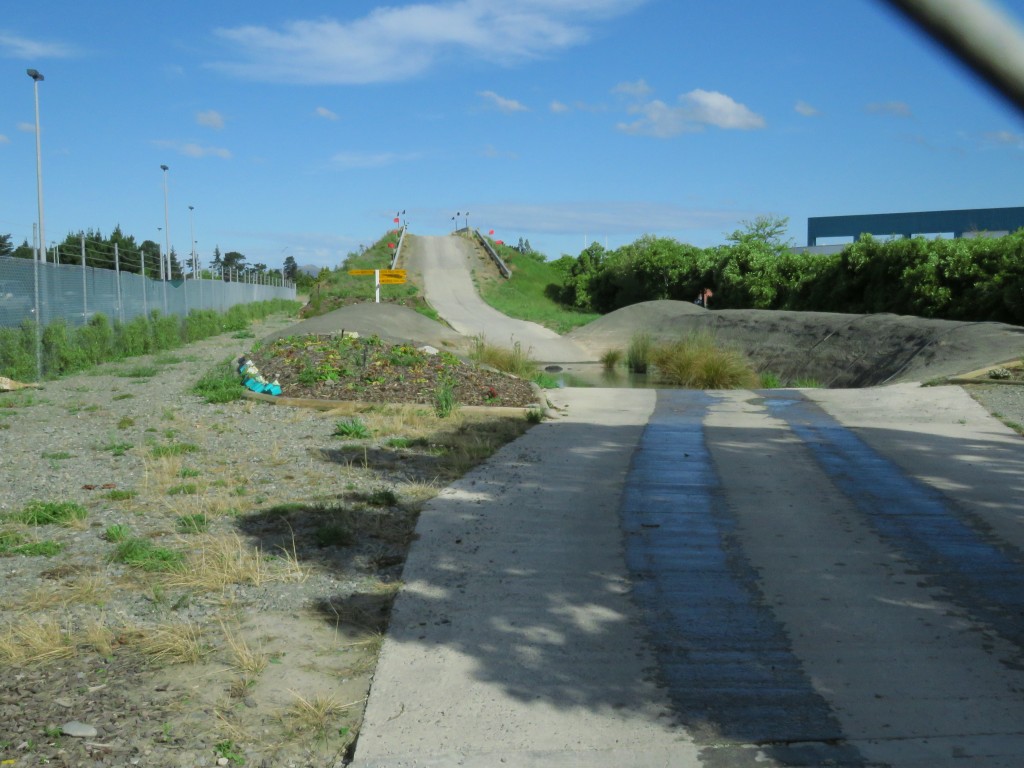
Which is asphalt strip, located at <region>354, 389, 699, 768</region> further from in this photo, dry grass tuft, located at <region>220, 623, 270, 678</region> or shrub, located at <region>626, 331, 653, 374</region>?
shrub, located at <region>626, 331, 653, 374</region>

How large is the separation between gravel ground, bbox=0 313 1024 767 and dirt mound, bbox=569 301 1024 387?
11777 millimetres

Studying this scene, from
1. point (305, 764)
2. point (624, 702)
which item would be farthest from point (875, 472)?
point (305, 764)

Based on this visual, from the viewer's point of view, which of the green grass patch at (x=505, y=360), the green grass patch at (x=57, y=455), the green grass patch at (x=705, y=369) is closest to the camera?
the green grass patch at (x=57, y=455)

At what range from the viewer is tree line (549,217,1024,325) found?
23.4 meters

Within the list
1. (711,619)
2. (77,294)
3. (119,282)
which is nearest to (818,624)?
(711,619)

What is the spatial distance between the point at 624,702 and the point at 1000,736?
141 cm

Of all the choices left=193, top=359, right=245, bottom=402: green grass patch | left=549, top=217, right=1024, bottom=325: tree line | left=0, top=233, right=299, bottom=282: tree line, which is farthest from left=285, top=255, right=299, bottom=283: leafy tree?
left=193, top=359, right=245, bottom=402: green grass patch

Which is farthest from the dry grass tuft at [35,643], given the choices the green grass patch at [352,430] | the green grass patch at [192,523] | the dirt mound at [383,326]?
the dirt mound at [383,326]

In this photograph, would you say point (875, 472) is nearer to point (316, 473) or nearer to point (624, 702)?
point (316, 473)

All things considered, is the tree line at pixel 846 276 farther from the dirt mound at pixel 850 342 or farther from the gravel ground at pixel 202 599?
the gravel ground at pixel 202 599

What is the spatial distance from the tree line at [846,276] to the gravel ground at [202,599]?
59.7ft

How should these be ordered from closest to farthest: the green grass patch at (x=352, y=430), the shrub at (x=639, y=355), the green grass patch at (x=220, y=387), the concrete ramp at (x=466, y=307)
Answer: the green grass patch at (x=352, y=430) < the green grass patch at (x=220, y=387) < the shrub at (x=639, y=355) < the concrete ramp at (x=466, y=307)

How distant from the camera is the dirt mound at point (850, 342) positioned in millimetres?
17812

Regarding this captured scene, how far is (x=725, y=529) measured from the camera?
682cm
